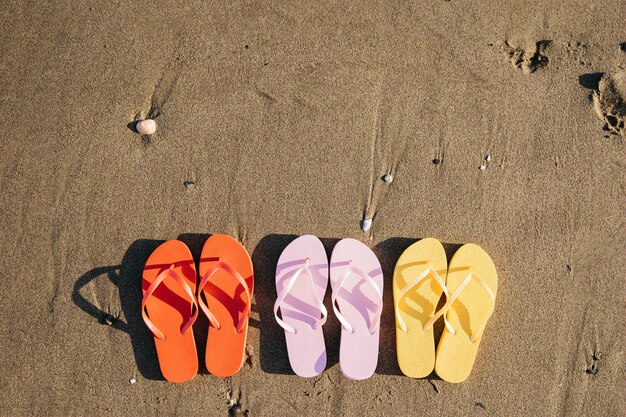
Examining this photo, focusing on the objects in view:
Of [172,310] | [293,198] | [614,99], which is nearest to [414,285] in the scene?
[293,198]

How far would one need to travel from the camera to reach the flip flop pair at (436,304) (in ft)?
8.13

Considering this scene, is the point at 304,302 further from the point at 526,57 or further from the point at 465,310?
the point at 526,57

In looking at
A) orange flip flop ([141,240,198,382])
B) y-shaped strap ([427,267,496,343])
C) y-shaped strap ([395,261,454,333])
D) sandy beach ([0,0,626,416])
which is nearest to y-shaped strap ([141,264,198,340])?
orange flip flop ([141,240,198,382])

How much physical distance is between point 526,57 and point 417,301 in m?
1.52

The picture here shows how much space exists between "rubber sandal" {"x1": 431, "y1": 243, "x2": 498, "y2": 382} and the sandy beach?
0.24ft

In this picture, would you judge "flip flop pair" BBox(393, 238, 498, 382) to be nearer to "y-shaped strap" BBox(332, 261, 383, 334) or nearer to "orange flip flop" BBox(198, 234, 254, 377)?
"y-shaped strap" BBox(332, 261, 383, 334)

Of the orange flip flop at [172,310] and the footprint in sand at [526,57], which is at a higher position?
the footprint in sand at [526,57]

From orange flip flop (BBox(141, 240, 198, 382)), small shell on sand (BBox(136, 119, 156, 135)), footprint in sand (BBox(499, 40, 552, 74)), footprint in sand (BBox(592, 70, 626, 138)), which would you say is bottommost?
orange flip flop (BBox(141, 240, 198, 382))

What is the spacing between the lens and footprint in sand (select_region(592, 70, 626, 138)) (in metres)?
2.55

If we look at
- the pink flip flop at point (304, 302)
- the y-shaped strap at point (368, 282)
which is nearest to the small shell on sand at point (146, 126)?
the pink flip flop at point (304, 302)

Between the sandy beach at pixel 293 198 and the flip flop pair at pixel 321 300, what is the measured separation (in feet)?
0.25

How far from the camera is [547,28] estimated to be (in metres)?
2.57

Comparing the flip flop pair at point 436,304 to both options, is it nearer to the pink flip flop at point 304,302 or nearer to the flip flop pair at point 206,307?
the pink flip flop at point 304,302

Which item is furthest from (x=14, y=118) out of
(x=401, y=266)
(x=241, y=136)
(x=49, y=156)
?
(x=401, y=266)
